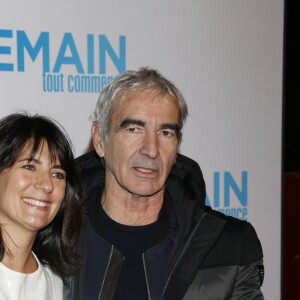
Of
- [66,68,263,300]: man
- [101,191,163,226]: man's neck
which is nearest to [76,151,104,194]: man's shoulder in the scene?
[66,68,263,300]: man

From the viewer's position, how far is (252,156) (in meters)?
2.98

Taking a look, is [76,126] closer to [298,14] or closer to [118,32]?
Result: [118,32]

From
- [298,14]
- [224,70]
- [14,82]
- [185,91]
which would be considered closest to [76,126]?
[14,82]

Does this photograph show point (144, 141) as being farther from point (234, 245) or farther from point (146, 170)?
point (234, 245)

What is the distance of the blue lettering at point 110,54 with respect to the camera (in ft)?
8.64

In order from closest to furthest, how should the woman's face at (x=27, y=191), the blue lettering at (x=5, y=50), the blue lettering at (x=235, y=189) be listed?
the woman's face at (x=27, y=191), the blue lettering at (x=5, y=50), the blue lettering at (x=235, y=189)

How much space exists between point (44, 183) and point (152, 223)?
46cm

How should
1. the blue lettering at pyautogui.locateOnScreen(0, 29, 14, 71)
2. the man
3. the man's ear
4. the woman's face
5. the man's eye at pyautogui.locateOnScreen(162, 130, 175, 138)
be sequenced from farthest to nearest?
1. the blue lettering at pyautogui.locateOnScreen(0, 29, 14, 71)
2. the man's ear
3. the man's eye at pyautogui.locateOnScreen(162, 130, 175, 138)
4. the man
5. the woman's face

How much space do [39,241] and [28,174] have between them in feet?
1.19

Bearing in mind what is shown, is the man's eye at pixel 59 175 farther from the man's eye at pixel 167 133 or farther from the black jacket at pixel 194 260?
the man's eye at pixel 167 133

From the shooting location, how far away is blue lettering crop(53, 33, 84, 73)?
255 cm

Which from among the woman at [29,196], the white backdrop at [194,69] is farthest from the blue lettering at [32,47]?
the woman at [29,196]

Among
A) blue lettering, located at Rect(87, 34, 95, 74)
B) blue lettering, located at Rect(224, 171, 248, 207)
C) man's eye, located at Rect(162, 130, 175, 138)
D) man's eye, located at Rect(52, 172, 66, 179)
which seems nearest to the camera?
man's eye, located at Rect(52, 172, 66, 179)

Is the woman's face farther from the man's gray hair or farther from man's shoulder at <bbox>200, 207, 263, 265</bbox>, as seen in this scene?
man's shoulder at <bbox>200, 207, 263, 265</bbox>
